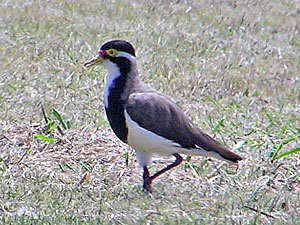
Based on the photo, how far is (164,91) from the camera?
8164 millimetres

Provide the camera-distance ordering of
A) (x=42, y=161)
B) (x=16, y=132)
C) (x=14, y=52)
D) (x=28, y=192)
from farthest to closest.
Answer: (x=14, y=52) < (x=16, y=132) < (x=42, y=161) < (x=28, y=192)

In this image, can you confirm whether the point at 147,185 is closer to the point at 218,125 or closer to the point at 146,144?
the point at 146,144

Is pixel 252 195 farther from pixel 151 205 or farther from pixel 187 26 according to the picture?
pixel 187 26

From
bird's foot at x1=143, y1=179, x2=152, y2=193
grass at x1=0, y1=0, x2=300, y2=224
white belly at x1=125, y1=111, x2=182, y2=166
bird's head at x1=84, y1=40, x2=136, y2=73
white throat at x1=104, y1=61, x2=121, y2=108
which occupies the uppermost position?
bird's head at x1=84, y1=40, x2=136, y2=73

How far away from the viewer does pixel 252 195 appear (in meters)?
5.59

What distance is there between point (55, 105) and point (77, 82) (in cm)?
78

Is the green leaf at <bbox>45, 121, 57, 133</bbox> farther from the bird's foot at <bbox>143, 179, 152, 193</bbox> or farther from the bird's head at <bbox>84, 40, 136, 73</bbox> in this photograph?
the bird's foot at <bbox>143, 179, 152, 193</bbox>

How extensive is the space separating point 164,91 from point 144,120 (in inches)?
104

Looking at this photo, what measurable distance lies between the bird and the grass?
10.5 inches

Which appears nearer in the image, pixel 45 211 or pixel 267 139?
pixel 45 211

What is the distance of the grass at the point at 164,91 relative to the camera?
5.35 metres

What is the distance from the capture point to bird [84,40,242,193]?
18.2ft

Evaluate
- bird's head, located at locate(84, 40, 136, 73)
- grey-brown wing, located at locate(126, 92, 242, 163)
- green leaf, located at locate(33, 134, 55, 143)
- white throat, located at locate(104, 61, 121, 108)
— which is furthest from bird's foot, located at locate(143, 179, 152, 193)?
green leaf, located at locate(33, 134, 55, 143)

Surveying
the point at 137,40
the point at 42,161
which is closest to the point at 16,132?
the point at 42,161
